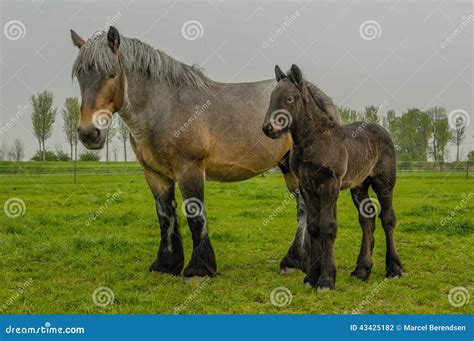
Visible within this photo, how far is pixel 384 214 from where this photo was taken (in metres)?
6.91

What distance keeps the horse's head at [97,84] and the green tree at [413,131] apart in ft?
90.8

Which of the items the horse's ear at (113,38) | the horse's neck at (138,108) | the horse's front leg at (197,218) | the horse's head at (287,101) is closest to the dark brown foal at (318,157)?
the horse's head at (287,101)

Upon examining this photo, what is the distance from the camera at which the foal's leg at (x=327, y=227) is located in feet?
19.2

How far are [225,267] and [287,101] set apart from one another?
3.20 metres

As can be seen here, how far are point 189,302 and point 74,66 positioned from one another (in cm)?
328

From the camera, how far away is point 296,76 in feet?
19.0

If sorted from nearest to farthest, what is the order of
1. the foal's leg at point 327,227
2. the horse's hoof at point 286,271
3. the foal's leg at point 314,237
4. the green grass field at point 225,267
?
the green grass field at point 225,267, the foal's leg at point 327,227, the foal's leg at point 314,237, the horse's hoof at point 286,271

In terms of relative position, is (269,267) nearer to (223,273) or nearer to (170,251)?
(223,273)

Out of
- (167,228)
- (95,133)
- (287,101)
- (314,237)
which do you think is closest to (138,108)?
(95,133)

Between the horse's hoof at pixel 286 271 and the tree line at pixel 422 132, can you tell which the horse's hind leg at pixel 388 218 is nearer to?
the horse's hoof at pixel 286 271

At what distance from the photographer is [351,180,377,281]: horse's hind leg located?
22.0 feet

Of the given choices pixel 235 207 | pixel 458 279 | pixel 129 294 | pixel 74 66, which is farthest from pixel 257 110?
pixel 235 207

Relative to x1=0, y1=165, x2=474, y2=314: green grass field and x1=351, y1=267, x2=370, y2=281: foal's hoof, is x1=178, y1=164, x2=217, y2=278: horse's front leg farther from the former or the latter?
x1=351, y1=267, x2=370, y2=281: foal's hoof

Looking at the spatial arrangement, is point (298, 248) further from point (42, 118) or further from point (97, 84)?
point (42, 118)
